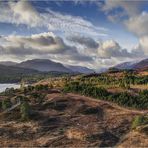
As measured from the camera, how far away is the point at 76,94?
316ft

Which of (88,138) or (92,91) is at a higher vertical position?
(92,91)

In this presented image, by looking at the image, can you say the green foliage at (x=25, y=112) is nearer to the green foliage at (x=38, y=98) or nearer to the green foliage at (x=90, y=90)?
the green foliage at (x=38, y=98)

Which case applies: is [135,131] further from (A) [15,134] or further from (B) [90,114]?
(A) [15,134]

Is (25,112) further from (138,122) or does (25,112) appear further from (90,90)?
(90,90)

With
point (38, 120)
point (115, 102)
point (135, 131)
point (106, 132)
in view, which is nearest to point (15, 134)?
point (38, 120)

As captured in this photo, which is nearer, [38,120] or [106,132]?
[106,132]

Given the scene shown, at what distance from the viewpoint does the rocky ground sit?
→ 54969mm

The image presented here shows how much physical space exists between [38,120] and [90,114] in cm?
1154

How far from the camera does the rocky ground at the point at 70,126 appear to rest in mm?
54969

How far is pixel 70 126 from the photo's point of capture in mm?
62906

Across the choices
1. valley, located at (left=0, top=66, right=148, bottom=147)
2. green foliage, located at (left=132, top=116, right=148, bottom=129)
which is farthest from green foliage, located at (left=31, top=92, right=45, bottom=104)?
green foliage, located at (left=132, top=116, right=148, bottom=129)

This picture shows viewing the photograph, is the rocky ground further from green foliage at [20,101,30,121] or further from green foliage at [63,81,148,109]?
green foliage at [63,81,148,109]

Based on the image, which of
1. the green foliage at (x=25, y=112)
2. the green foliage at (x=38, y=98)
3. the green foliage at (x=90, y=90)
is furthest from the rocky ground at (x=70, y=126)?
the green foliage at (x=90, y=90)

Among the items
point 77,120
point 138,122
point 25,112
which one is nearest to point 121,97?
point 77,120
